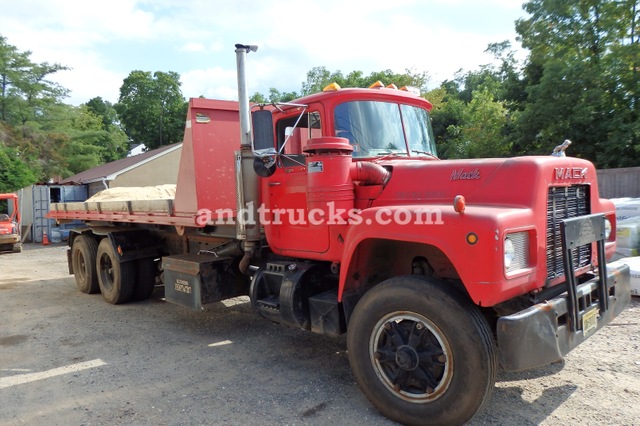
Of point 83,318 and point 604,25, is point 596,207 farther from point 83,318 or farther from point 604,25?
point 604,25

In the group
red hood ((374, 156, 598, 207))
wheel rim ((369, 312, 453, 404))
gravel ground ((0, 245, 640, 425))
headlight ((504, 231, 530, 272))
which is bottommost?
gravel ground ((0, 245, 640, 425))

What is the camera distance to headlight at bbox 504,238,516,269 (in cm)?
290

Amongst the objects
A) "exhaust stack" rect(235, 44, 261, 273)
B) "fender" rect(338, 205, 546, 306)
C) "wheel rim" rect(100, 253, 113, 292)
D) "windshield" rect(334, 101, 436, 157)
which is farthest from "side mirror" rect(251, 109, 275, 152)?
"wheel rim" rect(100, 253, 113, 292)

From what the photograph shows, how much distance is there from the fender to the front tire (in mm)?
5047

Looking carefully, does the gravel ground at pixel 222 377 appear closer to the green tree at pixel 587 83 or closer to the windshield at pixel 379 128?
the windshield at pixel 379 128

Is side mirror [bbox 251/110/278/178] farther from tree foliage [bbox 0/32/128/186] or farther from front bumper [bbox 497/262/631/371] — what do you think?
tree foliage [bbox 0/32/128/186]

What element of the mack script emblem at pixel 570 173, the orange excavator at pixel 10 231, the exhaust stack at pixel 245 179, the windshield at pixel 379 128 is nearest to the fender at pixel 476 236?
the mack script emblem at pixel 570 173

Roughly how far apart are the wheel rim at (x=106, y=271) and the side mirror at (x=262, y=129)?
4.61 metres

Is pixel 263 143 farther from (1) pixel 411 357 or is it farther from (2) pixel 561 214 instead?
(2) pixel 561 214

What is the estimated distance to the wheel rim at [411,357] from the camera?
3121 mm

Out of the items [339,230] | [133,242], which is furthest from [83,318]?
[339,230]

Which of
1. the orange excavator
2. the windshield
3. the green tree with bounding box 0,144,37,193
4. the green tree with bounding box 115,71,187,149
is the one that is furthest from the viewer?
the green tree with bounding box 115,71,187,149

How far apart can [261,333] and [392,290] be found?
9.00 feet

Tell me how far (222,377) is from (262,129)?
226cm
